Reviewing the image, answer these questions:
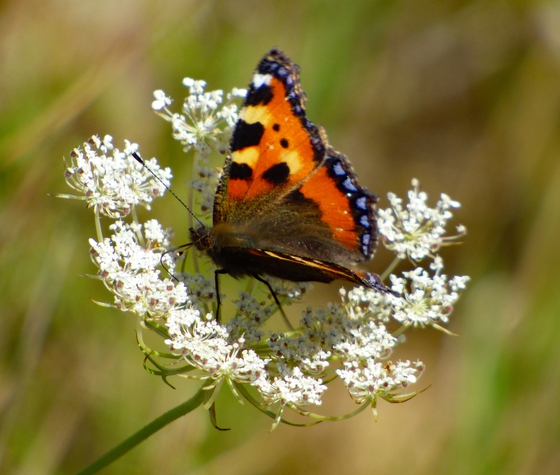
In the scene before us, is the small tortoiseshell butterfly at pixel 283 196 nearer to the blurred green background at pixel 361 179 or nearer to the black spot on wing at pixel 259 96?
the black spot on wing at pixel 259 96

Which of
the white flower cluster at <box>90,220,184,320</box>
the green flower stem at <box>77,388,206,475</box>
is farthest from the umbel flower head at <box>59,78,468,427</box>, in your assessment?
the green flower stem at <box>77,388,206,475</box>

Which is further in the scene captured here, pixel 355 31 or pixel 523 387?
pixel 355 31

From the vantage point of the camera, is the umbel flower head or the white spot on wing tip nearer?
the umbel flower head

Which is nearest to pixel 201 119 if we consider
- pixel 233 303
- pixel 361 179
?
pixel 233 303

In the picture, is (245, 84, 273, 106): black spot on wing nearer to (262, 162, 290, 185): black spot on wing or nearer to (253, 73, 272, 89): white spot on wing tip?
(253, 73, 272, 89): white spot on wing tip

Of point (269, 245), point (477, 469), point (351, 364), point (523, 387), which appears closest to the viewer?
point (351, 364)

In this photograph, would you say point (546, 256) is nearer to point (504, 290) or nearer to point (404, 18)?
point (504, 290)

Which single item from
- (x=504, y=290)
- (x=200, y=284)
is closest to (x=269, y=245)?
(x=200, y=284)
